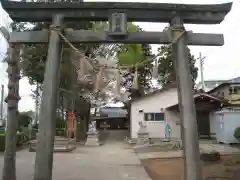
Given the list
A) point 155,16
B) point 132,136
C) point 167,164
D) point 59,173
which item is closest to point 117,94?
point 155,16

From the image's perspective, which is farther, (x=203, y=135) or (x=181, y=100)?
(x=203, y=135)

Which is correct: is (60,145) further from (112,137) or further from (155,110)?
(112,137)

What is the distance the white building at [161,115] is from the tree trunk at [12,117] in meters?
19.1

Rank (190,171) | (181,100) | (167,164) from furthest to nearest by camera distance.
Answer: (167,164) < (181,100) < (190,171)

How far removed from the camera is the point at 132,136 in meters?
25.8

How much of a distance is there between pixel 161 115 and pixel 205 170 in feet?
51.5

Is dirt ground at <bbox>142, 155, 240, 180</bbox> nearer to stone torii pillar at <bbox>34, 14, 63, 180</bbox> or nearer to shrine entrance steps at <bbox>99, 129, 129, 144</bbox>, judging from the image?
stone torii pillar at <bbox>34, 14, 63, 180</bbox>

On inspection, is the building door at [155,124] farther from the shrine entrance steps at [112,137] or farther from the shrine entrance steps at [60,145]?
the shrine entrance steps at [60,145]

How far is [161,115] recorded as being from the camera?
2638 cm

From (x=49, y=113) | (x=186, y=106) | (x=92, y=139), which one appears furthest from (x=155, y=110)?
(x=49, y=113)

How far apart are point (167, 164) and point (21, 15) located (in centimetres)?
916

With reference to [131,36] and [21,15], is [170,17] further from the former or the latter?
[21,15]

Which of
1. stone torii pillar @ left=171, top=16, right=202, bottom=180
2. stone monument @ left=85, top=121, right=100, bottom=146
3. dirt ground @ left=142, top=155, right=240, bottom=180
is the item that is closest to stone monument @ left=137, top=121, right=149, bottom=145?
stone monument @ left=85, top=121, right=100, bottom=146

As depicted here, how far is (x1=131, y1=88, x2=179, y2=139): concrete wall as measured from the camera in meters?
26.0
